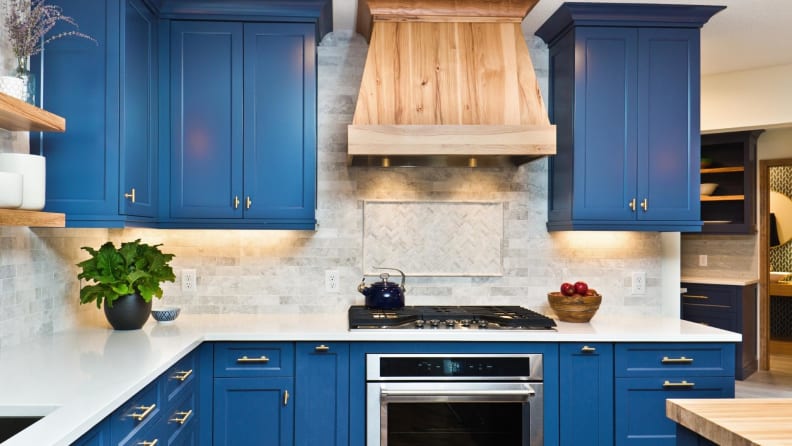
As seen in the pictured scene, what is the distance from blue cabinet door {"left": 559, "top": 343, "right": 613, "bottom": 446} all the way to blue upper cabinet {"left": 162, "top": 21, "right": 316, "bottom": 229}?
1425 mm

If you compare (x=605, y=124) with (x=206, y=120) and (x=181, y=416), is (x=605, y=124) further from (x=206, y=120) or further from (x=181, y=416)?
(x=181, y=416)

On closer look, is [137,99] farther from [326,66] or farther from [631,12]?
[631,12]

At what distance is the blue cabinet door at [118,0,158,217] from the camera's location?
2.38 meters

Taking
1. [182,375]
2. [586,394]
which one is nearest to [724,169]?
[586,394]

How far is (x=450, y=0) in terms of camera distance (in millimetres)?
2869

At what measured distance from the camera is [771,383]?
512cm

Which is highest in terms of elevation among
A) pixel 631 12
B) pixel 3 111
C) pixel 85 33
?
pixel 631 12

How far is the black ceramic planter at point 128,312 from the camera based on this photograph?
2533 millimetres

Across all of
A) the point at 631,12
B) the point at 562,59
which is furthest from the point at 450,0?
the point at 631,12

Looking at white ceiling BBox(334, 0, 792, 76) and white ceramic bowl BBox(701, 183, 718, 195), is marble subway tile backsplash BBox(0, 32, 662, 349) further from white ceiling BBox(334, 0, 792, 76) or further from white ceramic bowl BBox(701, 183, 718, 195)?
white ceramic bowl BBox(701, 183, 718, 195)

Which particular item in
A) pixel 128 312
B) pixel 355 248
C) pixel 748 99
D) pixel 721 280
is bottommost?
pixel 721 280

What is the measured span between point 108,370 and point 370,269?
1.62m

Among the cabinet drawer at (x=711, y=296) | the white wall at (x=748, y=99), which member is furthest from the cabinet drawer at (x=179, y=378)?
the cabinet drawer at (x=711, y=296)

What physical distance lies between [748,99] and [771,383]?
105 inches
